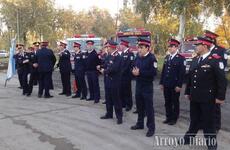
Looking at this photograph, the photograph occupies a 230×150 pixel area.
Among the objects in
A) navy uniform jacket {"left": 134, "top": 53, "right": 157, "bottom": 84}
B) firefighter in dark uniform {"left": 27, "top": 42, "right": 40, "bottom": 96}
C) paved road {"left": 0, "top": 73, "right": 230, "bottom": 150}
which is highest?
navy uniform jacket {"left": 134, "top": 53, "right": 157, "bottom": 84}

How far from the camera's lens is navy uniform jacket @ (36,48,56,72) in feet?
46.3

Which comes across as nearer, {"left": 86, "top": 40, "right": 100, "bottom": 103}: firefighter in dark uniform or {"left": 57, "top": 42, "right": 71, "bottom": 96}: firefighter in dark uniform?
{"left": 86, "top": 40, "right": 100, "bottom": 103}: firefighter in dark uniform

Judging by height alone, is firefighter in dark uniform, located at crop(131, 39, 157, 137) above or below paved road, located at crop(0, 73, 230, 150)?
above

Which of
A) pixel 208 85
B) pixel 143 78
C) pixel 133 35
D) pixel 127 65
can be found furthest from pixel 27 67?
pixel 208 85

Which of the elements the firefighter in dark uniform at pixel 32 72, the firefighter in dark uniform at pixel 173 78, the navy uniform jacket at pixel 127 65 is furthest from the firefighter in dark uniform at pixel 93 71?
the firefighter in dark uniform at pixel 173 78

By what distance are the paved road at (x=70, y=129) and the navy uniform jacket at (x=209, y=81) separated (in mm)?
967

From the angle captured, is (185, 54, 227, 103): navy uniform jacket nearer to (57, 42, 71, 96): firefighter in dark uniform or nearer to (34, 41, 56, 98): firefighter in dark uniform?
(34, 41, 56, 98): firefighter in dark uniform

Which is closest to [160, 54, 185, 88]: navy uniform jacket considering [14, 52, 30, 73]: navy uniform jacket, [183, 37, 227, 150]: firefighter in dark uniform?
[183, 37, 227, 150]: firefighter in dark uniform

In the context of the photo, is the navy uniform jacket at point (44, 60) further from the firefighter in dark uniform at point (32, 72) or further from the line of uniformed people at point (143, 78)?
the line of uniformed people at point (143, 78)

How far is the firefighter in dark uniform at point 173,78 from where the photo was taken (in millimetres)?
9383

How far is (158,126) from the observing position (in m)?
9.38

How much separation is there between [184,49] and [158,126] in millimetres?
12804

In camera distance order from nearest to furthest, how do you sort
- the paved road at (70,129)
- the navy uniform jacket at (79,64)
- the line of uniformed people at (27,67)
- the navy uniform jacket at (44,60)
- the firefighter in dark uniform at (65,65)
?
the paved road at (70,129) → the navy uniform jacket at (79,64) → the navy uniform jacket at (44,60) → the line of uniformed people at (27,67) → the firefighter in dark uniform at (65,65)

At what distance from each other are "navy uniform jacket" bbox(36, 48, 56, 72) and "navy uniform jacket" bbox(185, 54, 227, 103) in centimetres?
771
